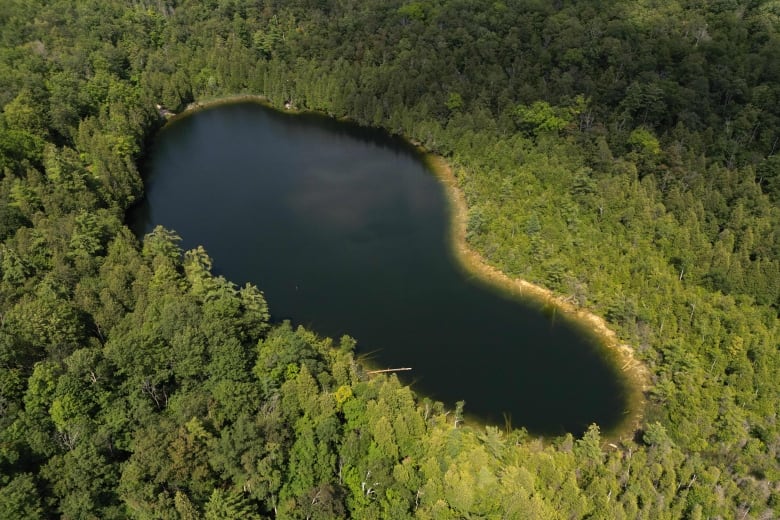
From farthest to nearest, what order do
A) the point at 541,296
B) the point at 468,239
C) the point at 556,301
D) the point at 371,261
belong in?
the point at 468,239
the point at 371,261
the point at 541,296
the point at 556,301

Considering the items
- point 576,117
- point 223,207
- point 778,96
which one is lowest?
point 223,207

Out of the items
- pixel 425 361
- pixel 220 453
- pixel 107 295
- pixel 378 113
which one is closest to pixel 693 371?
pixel 425 361

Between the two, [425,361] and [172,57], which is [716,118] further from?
[172,57]

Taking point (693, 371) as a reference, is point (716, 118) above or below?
above

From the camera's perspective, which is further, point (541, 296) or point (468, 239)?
point (468, 239)

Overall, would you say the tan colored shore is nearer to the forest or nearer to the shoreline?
the shoreline

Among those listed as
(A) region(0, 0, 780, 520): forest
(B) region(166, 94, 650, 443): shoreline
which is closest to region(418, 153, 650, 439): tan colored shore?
(B) region(166, 94, 650, 443): shoreline

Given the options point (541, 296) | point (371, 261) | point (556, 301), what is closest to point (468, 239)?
point (541, 296)

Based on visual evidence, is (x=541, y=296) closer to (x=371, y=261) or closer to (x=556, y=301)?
(x=556, y=301)
